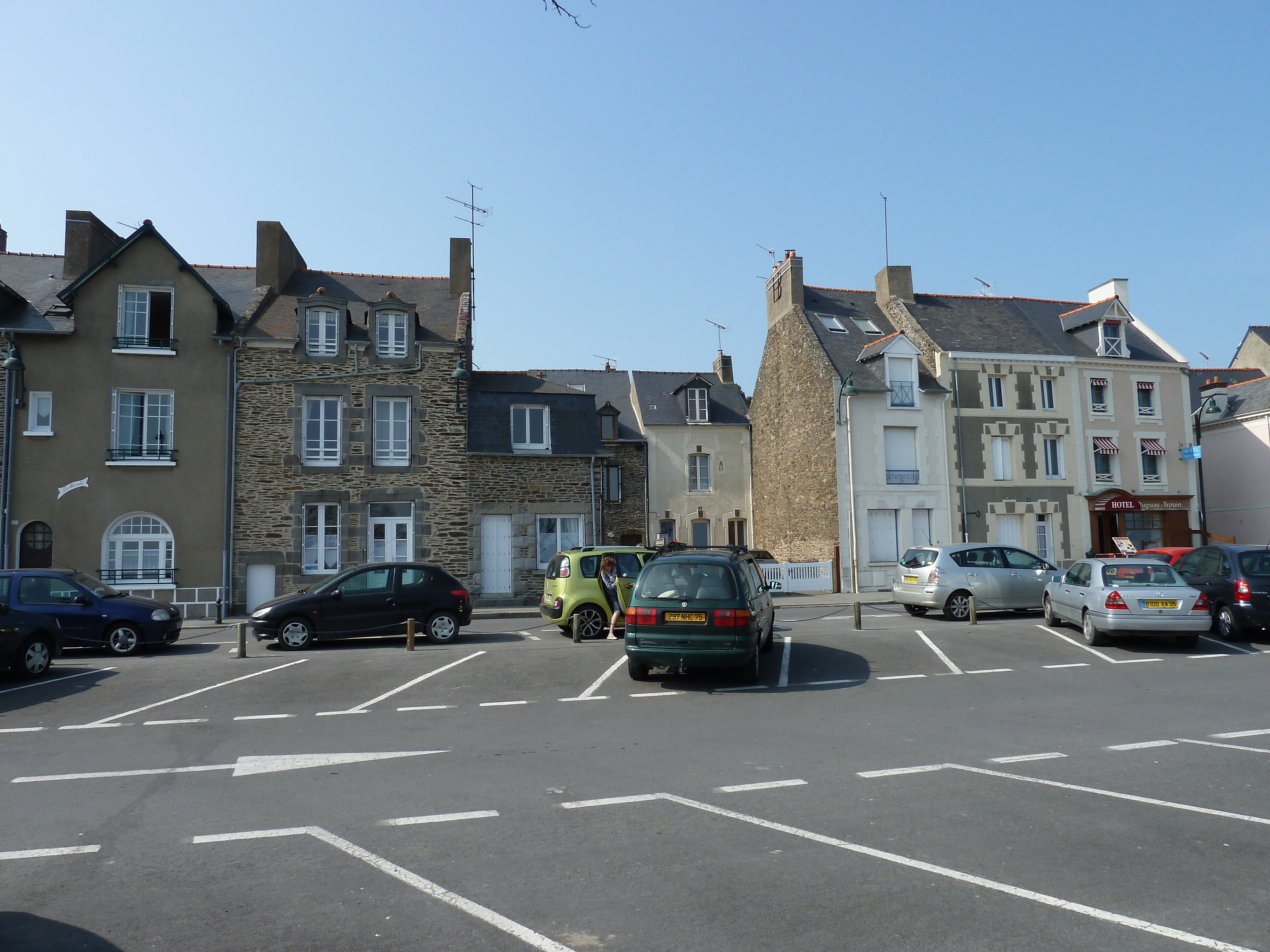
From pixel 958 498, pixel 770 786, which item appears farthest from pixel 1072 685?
pixel 958 498

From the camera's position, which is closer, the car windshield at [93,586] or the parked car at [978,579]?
the car windshield at [93,586]

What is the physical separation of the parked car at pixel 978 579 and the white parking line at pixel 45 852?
15.3 meters

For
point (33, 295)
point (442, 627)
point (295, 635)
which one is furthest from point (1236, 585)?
point (33, 295)

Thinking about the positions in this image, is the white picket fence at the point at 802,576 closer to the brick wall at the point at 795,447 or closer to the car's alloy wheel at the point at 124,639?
the brick wall at the point at 795,447

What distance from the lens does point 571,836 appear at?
5.14m

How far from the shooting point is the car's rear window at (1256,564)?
13945 millimetres

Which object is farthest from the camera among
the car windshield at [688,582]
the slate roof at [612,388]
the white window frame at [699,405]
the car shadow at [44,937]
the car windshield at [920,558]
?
the white window frame at [699,405]

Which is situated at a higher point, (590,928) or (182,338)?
(182,338)

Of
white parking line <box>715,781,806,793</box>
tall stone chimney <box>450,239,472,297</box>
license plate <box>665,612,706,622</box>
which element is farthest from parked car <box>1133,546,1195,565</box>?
tall stone chimney <box>450,239,472,297</box>

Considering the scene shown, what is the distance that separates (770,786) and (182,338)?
72.0ft

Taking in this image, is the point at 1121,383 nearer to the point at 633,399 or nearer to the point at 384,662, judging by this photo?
the point at 633,399

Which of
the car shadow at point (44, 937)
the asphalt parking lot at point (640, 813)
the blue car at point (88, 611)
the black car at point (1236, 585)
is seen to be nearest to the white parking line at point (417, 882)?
the asphalt parking lot at point (640, 813)

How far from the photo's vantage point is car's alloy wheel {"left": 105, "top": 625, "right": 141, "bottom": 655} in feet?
46.4

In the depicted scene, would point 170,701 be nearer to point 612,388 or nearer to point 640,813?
point 640,813
